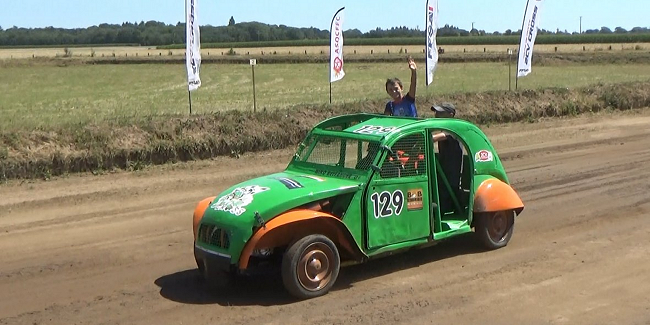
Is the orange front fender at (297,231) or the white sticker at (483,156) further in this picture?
the white sticker at (483,156)

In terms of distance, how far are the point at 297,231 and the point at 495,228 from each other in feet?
8.77

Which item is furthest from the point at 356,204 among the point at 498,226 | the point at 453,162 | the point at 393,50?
the point at 393,50

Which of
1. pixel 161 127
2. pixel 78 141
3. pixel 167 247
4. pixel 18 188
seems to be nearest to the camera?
pixel 167 247

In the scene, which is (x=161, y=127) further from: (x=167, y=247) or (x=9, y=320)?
(x=9, y=320)

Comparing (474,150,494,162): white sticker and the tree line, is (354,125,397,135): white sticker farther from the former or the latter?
the tree line

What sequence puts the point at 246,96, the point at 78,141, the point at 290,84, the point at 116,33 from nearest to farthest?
the point at 78,141 → the point at 246,96 → the point at 290,84 → the point at 116,33

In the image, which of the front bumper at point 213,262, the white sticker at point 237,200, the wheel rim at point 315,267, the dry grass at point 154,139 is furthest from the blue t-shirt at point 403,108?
the dry grass at point 154,139

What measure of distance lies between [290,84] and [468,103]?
17078mm

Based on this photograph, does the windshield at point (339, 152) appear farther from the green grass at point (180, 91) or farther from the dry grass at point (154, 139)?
the green grass at point (180, 91)

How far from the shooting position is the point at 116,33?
526ft

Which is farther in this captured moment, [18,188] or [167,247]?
[18,188]

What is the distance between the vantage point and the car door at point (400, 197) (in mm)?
7355

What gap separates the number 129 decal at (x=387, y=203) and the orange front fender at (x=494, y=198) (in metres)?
1.17

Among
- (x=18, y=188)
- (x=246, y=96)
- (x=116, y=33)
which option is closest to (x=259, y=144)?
(x=18, y=188)
